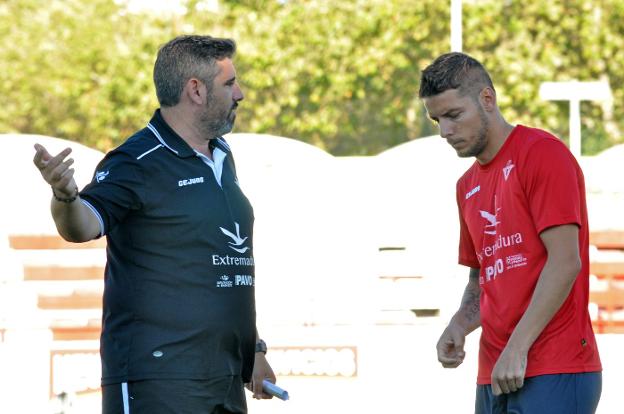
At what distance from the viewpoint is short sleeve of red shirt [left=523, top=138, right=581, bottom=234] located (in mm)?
4047

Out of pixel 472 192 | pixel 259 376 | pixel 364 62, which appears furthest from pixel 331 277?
pixel 364 62

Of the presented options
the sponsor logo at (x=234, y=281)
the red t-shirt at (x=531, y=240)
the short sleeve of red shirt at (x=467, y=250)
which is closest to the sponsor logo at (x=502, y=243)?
the red t-shirt at (x=531, y=240)

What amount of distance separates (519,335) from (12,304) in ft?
21.0

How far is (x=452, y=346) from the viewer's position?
467cm

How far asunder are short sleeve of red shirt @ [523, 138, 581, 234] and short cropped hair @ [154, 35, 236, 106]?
1.08 metres

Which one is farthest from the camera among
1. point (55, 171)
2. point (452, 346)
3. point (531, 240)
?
point (452, 346)

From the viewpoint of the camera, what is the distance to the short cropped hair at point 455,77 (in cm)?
427

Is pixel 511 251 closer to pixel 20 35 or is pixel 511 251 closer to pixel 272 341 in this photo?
pixel 272 341

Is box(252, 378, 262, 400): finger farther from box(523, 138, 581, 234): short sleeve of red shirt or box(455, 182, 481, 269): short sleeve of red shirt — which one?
box(523, 138, 581, 234): short sleeve of red shirt

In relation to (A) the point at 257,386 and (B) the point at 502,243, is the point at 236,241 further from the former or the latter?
(B) the point at 502,243

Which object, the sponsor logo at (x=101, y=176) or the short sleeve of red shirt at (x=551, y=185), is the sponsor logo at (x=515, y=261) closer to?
the short sleeve of red shirt at (x=551, y=185)

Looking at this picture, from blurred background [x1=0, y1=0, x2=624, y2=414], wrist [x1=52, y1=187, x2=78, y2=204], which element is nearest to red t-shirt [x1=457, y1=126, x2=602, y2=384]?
wrist [x1=52, y1=187, x2=78, y2=204]

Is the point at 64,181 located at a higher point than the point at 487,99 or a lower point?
lower

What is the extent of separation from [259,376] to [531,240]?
1.13 meters
